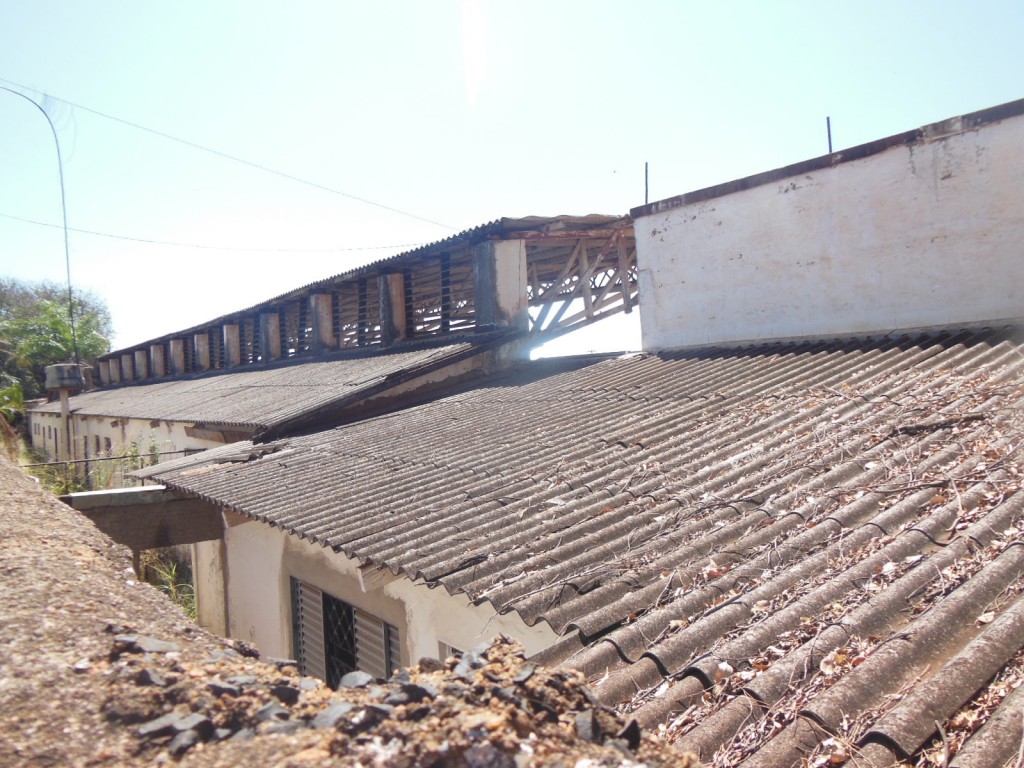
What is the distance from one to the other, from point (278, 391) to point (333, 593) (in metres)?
6.63

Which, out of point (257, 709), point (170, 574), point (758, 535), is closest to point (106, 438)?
point (170, 574)

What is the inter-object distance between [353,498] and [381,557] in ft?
5.18

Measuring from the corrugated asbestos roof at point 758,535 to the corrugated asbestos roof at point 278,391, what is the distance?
282cm

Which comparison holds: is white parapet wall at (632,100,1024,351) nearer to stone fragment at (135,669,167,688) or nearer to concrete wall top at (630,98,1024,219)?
concrete wall top at (630,98,1024,219)

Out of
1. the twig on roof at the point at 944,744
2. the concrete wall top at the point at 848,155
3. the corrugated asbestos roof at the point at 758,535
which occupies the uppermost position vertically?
the concrete wall top at the point at 848,155

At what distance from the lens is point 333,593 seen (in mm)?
6742

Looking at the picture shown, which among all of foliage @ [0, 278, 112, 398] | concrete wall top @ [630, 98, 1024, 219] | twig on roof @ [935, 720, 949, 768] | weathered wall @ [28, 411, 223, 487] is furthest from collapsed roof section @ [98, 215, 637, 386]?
foliage @ [0, 278, 112, 398]

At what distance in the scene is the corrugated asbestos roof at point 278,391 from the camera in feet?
32.7

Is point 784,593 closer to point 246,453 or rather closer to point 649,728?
point 649,728

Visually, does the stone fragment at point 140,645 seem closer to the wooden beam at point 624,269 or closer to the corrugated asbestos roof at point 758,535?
the corrugated asbestos roof at point 758,535

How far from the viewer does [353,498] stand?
5344 millimetres

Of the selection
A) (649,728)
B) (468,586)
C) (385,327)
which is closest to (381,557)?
(468,586)

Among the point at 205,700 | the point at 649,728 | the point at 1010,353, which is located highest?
the point at 1010,353

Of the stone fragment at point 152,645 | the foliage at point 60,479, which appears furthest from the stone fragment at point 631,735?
the foliage at point 60,479
